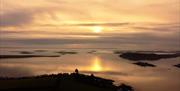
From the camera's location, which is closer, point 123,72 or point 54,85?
point 54,85

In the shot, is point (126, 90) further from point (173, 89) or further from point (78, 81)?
point (173, 89)

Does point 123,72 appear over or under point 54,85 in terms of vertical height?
under

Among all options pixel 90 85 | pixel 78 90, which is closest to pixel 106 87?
pixel 90 85

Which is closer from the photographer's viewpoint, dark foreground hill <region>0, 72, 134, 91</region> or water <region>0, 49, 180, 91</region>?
dark foreground hill <region>0, 72, 134, 91</region>

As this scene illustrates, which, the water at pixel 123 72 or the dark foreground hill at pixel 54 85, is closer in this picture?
the dark foreground hill at pixel 54 85

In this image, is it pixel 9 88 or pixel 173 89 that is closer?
pixel 9 88

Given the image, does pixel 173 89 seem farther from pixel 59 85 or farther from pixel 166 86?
pixel 59 85

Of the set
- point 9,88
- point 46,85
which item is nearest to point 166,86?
point 46,85

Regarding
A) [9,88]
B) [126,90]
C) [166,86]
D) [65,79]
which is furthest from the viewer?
[166,86]

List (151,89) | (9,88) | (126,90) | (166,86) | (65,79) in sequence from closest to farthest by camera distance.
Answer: (9,88) < (126,90) < (65,79) < (151,89) < (166,86)
